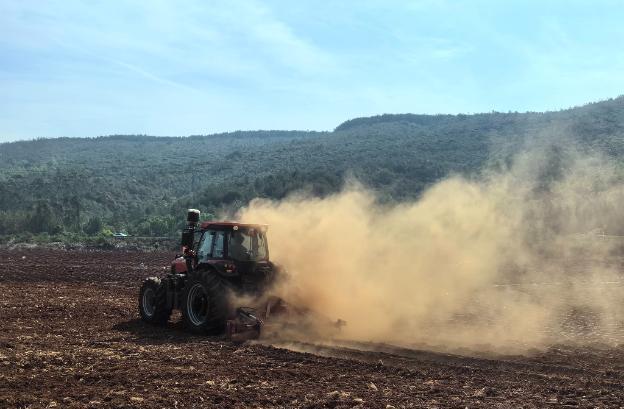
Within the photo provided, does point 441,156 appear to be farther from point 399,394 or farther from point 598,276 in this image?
point 399,394

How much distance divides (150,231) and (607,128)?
50.4 metres

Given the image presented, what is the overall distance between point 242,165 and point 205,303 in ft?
341

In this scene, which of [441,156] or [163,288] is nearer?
[163,288]

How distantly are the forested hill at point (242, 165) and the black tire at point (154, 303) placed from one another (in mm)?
20000

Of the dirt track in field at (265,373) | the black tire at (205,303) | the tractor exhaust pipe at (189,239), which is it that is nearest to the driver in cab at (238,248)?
the black tire at (205,303)

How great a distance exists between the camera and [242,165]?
384 feet

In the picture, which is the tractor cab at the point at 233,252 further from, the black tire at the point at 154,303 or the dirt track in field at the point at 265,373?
the dirt track in field at the point at 265,373

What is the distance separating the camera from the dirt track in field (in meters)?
8.46

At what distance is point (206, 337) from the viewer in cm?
1356

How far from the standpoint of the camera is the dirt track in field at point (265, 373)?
333 inches

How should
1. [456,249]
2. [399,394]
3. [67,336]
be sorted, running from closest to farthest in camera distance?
[399,394]
[67,336]
[456,249]

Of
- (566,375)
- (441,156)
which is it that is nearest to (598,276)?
(566,375)

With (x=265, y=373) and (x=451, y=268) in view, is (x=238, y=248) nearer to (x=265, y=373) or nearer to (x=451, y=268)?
(x=265, y=373)

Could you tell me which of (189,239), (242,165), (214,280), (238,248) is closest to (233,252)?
(238,248)
